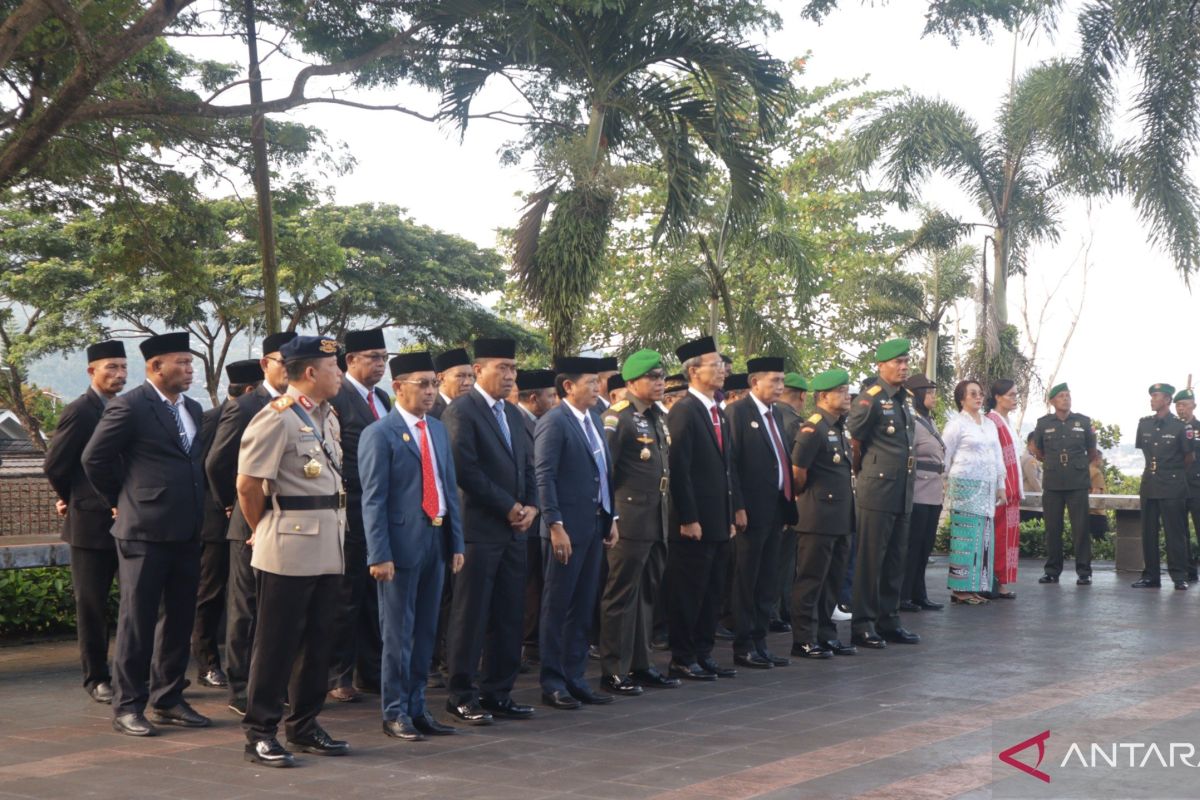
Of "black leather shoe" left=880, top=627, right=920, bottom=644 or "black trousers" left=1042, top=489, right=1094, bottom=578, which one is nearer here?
"black leather shoe" left=880, top=627, right=920, bottom=644

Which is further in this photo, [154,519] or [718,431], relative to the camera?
[718,431]

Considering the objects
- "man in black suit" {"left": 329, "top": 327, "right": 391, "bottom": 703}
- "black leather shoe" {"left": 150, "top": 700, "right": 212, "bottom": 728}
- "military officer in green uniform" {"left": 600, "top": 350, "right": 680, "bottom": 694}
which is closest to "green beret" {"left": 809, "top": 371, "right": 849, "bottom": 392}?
"military officer in green uniform" {"left": 600, "top": 350, "right": 680, "bottom": 694}

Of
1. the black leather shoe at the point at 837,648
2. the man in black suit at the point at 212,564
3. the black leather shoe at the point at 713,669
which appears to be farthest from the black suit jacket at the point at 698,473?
the man in black suit at the point at 212,564

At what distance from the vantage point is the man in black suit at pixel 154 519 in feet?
22.8

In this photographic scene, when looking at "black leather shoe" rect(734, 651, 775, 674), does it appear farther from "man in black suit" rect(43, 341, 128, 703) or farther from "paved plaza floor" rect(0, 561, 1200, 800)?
"man in black suit" rect(43, 341, 128, 703)

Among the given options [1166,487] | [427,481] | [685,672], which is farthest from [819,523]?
[1166,487]

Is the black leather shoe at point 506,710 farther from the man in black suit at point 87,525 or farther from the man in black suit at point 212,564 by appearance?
the man in black suit at point 87,525

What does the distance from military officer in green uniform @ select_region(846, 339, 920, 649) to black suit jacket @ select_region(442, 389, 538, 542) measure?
11.9 feet

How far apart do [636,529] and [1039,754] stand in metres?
2.72

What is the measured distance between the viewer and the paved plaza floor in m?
5.53

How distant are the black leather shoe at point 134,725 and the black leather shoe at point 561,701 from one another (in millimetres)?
2074

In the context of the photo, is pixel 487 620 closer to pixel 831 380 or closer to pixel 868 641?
pixel 868 641

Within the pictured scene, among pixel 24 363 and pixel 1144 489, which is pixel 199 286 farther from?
pixel 24 363

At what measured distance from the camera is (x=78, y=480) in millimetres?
7898
